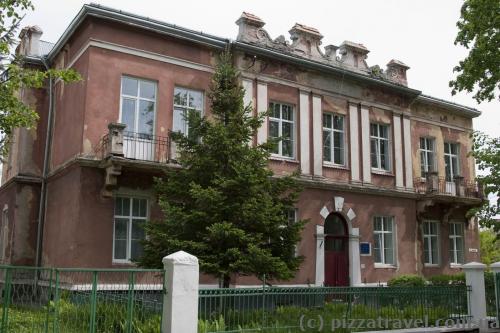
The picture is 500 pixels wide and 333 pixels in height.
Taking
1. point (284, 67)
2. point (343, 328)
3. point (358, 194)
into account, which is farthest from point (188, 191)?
point (358, 194)

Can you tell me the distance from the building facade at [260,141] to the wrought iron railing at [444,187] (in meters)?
0.06

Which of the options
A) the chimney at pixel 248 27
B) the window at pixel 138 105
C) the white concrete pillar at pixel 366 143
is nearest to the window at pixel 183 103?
the window at pixel 138 105

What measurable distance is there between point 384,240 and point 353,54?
7.65m

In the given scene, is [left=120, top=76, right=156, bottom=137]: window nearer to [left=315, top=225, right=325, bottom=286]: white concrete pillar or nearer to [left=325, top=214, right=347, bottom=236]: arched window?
[left=315, top=225, right=325, bottom=286]: white concrete pillar

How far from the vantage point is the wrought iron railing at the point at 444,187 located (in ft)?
73.7

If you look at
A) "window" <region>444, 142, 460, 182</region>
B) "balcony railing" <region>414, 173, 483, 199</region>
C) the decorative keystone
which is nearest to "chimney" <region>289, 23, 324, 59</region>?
"balcony railing" <region>414, 173, 483, 199</region>

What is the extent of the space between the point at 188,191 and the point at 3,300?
4.79 m

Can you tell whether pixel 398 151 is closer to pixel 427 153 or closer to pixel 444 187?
pixel 427 153

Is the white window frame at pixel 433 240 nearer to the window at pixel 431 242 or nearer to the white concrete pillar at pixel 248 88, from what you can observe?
the window at pixel 431 242

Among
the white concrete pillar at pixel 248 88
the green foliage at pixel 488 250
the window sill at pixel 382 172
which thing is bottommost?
the green foliage at pixel 488 250

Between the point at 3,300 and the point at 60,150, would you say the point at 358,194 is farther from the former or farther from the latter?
the point at 3,300

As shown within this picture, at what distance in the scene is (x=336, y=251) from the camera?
2047 centimetres

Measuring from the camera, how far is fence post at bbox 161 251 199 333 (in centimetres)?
896

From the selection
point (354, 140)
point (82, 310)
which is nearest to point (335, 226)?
point (354, 140)
